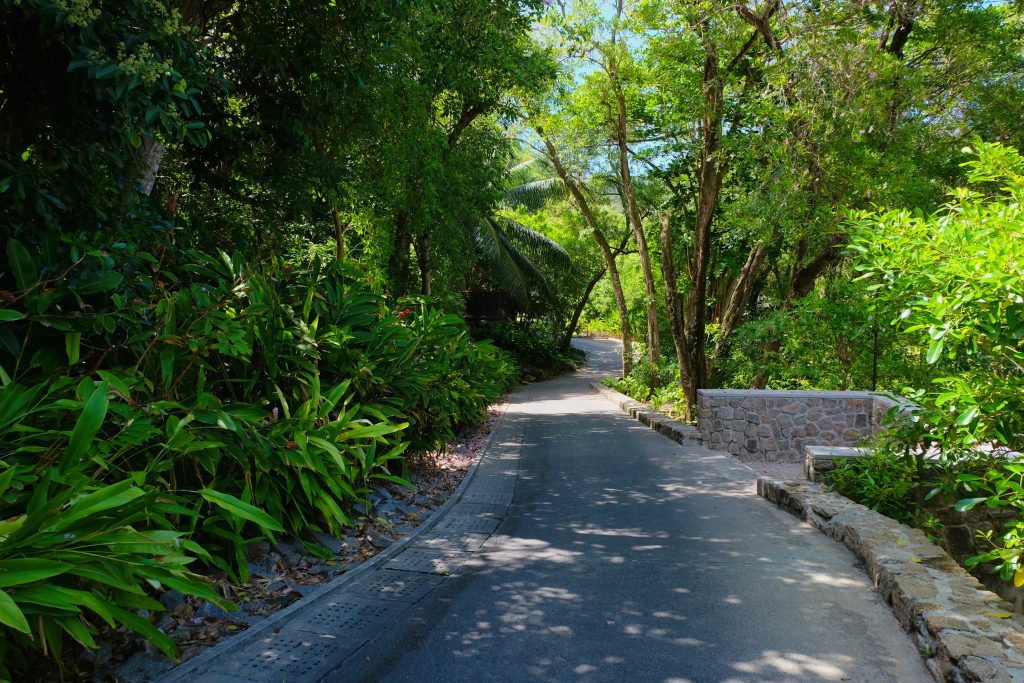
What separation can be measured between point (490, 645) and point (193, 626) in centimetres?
164

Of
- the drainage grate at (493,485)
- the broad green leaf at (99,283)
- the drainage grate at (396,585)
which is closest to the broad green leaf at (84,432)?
the broad green leaf at (99,283)

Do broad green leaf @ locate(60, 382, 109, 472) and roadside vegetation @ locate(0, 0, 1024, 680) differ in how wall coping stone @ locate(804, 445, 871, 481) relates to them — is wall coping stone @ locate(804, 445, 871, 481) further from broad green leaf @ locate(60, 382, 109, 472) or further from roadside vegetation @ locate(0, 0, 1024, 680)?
broad green leaf @ locate(60, 382, 109, 472)

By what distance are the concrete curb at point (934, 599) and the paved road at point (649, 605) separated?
0.12m

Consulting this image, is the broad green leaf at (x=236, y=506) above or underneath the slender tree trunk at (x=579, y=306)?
underneath

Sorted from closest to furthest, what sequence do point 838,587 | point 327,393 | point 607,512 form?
point 838,587 < point 327,393 < point 607,512

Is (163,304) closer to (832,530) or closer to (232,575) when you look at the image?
(232,575)

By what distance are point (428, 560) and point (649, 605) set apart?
182 centimetres

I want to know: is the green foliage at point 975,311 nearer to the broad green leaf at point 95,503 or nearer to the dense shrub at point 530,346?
the broad green leaf at point 95,503

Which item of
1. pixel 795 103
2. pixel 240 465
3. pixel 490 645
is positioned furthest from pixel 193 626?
pixel 795 103

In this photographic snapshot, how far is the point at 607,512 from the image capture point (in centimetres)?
687

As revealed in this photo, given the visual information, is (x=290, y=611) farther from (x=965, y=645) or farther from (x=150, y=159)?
(x=150, y=159)

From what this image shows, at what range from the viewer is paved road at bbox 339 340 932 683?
3633mm

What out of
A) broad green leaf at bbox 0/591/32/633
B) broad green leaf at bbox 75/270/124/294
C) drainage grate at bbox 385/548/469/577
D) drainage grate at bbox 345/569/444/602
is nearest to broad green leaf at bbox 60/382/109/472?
broad green leaf at bbox 0/591/32/633

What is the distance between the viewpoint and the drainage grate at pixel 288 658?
3516mm
